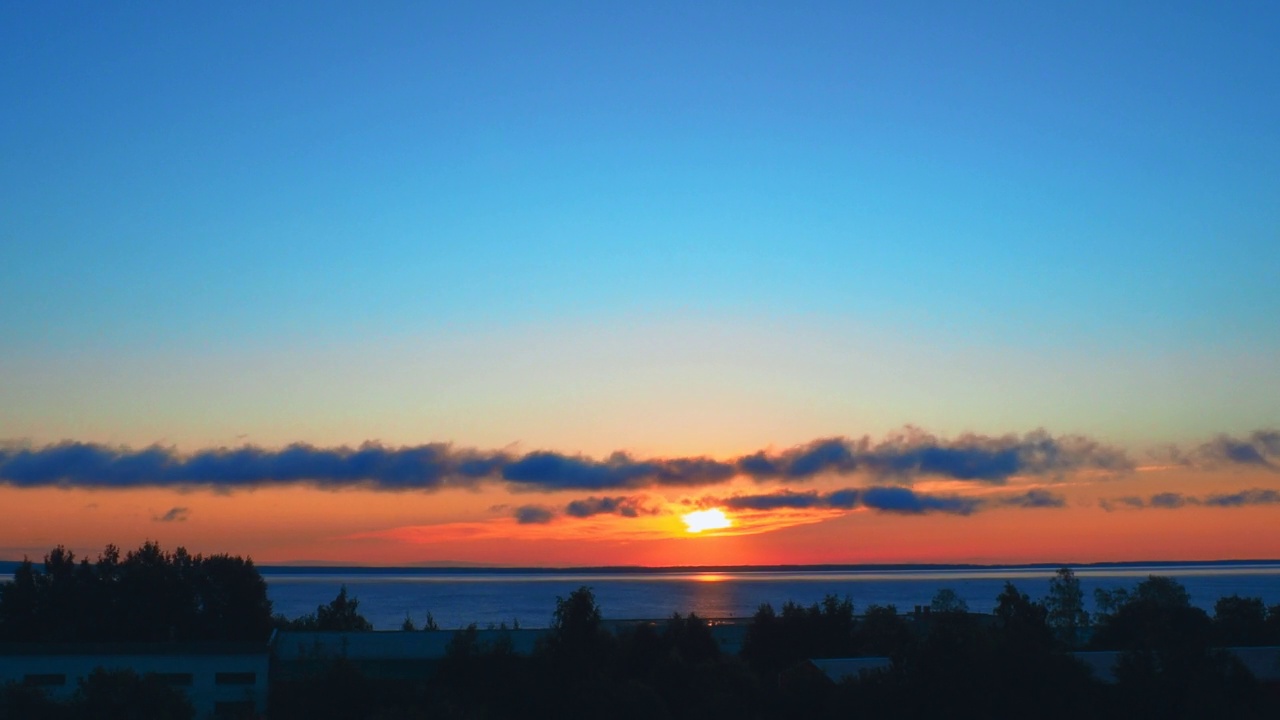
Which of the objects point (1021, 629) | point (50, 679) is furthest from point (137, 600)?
point (1021, 629)

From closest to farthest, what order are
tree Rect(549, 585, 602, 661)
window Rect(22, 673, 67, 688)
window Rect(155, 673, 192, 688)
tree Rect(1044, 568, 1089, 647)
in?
1. tree Rect(549, 585, 602, 661)
2. window Rect(22, 673, 67, 688)
3. window Rect(155, 673, 192, 688)
4. tree Rect(1044, 568, 1089, 647)

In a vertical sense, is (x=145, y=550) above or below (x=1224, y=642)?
above

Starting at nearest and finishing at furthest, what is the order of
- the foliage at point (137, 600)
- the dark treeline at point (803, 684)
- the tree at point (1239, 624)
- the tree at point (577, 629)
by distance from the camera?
the dark treeline at point (803, 684), the tree at point (577, 629), the tree at point (1239, 624), the foliage at point (137, 600)

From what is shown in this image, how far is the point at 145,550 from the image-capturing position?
299 ft

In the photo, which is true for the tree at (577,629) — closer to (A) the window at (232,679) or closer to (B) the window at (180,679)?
(A) the window at (232,679)

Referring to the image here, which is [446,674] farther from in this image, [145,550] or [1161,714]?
[145,550]

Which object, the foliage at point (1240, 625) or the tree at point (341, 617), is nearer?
the foliage at point (1240, 625)

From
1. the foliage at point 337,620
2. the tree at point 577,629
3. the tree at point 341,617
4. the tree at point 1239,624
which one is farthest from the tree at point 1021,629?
the tree at point 341,617

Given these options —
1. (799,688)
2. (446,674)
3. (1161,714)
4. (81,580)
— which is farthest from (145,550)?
(1161,714)

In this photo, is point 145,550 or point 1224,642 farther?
point 145,550

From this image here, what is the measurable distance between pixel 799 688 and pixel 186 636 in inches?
2250

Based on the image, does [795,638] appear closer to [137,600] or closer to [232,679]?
[232,679]

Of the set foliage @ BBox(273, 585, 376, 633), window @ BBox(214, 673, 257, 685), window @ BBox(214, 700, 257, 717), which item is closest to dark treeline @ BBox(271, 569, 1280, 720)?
window @ BBox(214, 673, 257, 685)

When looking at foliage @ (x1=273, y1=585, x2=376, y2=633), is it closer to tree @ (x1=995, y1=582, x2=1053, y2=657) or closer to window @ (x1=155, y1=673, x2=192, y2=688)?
window @ (x1=155, y1=673, x2=192, y2=688)
